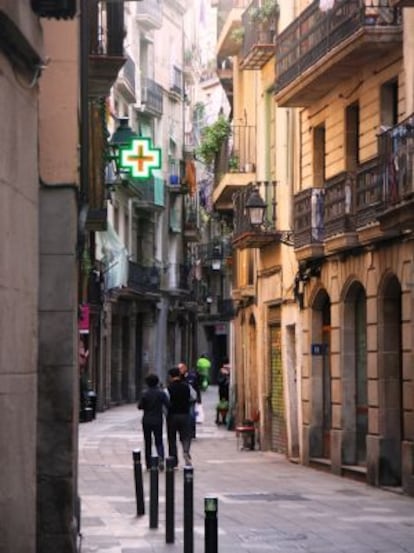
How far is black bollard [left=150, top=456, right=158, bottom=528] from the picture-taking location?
1550cm

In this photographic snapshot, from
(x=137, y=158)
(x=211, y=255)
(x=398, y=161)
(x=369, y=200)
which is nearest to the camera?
(x=398, y=161)

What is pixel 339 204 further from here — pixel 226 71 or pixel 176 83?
pixel 176 83

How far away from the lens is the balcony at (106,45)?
19.3 m

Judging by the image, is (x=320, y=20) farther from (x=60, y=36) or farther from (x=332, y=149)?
(x=60, y=36)

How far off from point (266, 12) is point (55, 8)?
797 inches

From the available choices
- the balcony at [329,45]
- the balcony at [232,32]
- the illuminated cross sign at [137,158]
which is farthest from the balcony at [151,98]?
the illuminated cross sign at [137,158]

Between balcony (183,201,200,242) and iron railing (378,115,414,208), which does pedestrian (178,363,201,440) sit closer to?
iron railing (378,115,414,208)

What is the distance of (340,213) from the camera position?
23938mm

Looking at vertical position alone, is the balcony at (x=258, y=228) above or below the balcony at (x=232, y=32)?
below

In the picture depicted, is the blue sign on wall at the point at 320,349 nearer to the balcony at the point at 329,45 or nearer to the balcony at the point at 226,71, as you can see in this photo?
the balcony at the point at 329,45

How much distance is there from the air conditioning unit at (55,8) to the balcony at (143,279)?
46.8m

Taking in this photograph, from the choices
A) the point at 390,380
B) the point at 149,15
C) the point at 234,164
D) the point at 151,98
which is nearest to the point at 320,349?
the point at 390,380

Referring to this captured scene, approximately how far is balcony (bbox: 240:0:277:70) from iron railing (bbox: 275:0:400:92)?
259cm

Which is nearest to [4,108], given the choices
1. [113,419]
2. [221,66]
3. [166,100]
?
Result: [221,66]
